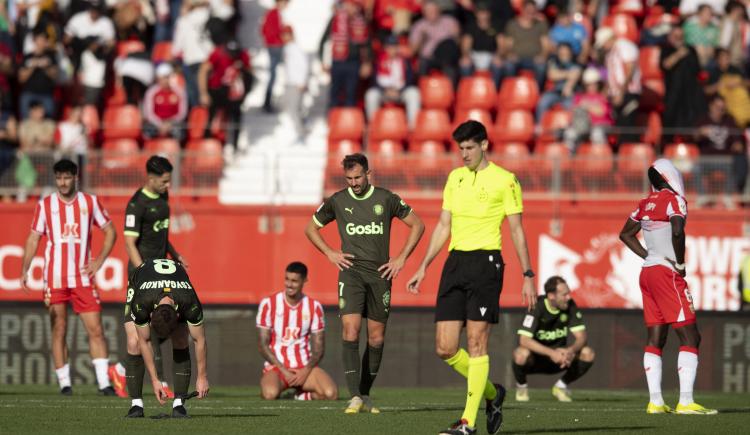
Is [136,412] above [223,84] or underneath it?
underneath

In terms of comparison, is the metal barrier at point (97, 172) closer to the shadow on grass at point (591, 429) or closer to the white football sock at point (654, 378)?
the white football sock at point (654, 378)

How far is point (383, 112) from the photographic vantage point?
2414 cm

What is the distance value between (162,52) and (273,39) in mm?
2036

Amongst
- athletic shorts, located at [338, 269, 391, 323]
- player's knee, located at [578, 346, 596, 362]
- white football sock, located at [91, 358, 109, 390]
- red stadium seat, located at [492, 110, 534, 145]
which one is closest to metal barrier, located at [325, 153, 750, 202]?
red stadium seat, located at [492, 110, 534, 145]

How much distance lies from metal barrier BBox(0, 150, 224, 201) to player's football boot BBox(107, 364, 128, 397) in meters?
6.18

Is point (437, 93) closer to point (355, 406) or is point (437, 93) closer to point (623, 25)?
point (623, 25)

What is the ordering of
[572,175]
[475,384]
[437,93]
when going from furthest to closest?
1. [437,93]
2. [572,175]
3. [475,384]

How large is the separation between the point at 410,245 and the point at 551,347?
3763mm

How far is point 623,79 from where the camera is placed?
79.8ft

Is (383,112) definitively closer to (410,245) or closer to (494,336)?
(494,336)

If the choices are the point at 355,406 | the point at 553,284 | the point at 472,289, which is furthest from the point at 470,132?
the point at 553,284

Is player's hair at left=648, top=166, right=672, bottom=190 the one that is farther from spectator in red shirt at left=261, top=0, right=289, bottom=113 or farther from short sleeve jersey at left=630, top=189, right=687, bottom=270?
spectator in red shirt at left=261, top=0, right=289, bottom=113

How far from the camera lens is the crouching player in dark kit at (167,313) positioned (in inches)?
440

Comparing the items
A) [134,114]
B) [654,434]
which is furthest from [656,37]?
[654,434]
